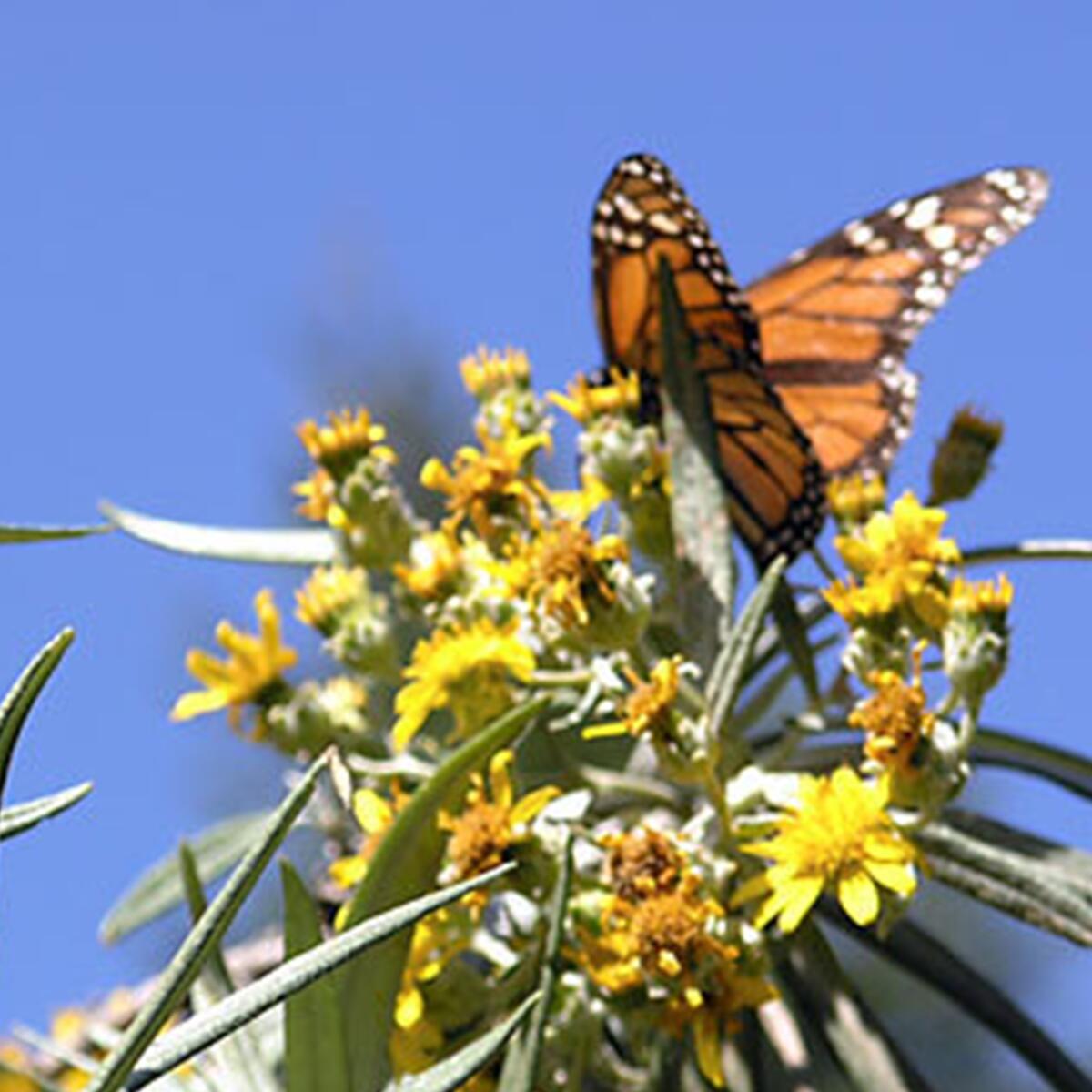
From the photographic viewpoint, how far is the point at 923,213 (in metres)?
2.68

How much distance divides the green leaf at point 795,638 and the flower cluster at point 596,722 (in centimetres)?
1

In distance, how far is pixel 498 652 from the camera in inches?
80.2

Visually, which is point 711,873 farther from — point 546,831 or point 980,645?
point 980,645

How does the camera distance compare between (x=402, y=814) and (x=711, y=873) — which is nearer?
(x=402, y=814)

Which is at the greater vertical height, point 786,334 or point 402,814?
point 786,334

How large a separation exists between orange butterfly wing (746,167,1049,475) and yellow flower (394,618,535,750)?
57 centimetres

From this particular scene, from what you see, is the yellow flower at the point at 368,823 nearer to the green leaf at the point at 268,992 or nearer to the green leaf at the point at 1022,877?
the green leaf at the point at 1022,877

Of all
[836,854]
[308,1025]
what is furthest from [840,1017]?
[308,1025]

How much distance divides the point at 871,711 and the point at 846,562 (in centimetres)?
23

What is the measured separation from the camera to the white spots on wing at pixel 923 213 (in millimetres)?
2662

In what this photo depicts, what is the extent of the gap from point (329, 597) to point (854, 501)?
54 cm

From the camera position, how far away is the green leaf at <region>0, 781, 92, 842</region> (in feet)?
3.67

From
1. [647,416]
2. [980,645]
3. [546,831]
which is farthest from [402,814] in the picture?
[647,416]

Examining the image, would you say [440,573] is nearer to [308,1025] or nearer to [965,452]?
[965,452]
